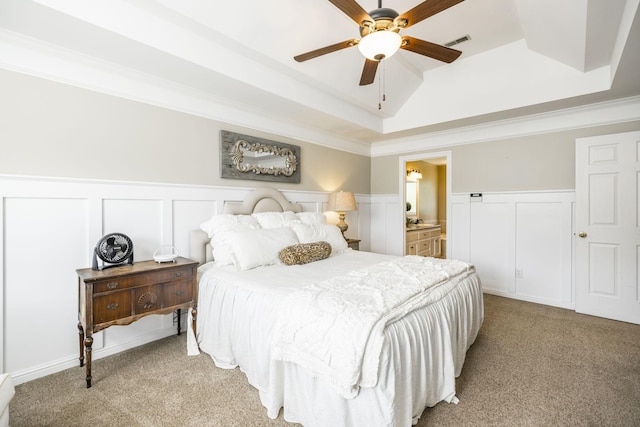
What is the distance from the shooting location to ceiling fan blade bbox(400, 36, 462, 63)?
2026mm

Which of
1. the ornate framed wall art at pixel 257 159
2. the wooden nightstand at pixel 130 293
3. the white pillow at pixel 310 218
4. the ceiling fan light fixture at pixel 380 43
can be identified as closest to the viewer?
the ceiling fan light fixture at pixel 380 43

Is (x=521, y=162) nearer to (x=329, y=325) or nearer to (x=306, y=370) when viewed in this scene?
(x=329, y=325)

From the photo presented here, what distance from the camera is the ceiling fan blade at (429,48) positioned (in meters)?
2.03

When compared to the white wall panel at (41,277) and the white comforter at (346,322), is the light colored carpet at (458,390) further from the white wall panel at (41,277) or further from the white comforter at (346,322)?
the white comforter at (346,322)

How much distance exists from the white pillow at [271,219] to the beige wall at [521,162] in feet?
8.86

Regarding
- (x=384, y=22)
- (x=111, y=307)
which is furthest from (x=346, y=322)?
(x=384, y=22)

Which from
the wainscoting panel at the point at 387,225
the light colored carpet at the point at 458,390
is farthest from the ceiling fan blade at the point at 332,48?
the wainscoting panel at the point at 387,225

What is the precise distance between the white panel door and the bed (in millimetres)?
1843

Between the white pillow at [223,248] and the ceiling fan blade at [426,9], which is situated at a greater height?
the ceiling fan blade at [426,9]

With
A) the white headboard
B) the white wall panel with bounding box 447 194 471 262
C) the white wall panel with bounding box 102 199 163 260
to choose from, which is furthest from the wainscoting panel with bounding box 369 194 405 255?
the white wall panel with bounding box 102 199 163 260

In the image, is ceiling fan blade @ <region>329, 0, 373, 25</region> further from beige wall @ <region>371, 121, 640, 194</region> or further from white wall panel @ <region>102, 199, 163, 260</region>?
beige wall @ <region>371, 121, 640, 194</region>

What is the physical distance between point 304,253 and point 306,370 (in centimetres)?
128

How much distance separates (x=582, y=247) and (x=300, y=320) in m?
3.60

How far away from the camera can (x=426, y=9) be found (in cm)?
172
